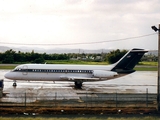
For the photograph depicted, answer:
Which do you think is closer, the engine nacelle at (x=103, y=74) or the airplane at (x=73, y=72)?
the airplane at (x=73, y=72)

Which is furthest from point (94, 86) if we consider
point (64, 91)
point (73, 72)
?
Answer: point (64, 91)

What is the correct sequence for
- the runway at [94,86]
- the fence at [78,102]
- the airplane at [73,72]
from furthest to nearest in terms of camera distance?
the airplane at [73,72]
the runway at [94,86]
the fence at [78,102]

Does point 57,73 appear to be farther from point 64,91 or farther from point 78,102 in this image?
point 78,102

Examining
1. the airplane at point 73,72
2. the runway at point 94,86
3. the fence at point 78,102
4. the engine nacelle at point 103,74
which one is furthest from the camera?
the engine nacelle at point 103,74

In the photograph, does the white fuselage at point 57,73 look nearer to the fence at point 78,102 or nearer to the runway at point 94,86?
the runway at point 94,86

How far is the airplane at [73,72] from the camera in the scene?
118 ft

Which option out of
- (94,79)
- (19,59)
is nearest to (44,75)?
(94,79)

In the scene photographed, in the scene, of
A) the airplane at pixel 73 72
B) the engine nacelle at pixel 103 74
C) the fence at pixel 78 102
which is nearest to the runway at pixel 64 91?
the fence at pixel 78 102

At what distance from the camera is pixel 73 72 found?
3625 centimetres

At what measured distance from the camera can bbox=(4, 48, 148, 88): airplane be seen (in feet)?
118

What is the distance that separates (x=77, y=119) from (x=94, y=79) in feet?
56.4

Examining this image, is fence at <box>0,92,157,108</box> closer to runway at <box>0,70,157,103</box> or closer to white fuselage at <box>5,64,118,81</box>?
runway at <box>0,70,157,103</box>

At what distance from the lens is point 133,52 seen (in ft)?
120

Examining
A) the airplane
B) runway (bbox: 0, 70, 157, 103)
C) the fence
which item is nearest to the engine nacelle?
the airplane
